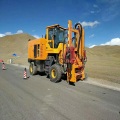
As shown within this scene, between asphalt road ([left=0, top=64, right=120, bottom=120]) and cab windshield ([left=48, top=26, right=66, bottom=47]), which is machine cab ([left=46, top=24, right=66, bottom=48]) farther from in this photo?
asphalt road ([left=0, top=64, right=120, bottom=120])

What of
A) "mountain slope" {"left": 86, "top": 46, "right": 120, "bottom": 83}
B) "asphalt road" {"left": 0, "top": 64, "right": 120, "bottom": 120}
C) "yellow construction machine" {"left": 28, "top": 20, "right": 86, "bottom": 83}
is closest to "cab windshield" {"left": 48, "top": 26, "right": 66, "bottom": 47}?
"yellow construction machine" {"left": 28, "top": 20, "right": 86, "bottom": 83}

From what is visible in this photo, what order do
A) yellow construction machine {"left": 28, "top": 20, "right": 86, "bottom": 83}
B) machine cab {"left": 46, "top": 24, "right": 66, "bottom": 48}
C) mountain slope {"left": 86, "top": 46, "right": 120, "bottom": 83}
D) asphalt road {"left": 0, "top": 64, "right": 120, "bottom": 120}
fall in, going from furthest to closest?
mountain slope {"left": 86, "top": 46, "right": 120, "bottom": 83}, machine cab {"left": 46, "top": 24, "right": 66, "bottom": 48}, yellow construction machine {"left": 28, "top": 20, "right": 86, "bottom": 83}, asphalt road {"left": 0, "top": 64, "right": 120, "bottom": 120}

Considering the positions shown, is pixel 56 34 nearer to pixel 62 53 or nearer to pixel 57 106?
pixel 62 53

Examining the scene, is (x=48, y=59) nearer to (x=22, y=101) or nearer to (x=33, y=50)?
(x=33, y=50)

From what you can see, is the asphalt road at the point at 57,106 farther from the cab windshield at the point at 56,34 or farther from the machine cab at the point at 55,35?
the cab windshield at the point at 56,34

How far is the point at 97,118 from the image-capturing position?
5473mm

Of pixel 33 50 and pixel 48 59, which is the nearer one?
pixel 48 59

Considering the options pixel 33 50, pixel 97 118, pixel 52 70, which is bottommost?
pixel 97 118

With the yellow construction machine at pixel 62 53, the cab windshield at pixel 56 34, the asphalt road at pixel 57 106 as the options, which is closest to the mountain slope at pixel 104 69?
the yellow construction machine at pixel 62 53

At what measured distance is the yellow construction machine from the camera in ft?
37.0

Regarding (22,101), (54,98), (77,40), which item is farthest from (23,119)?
(77,40)

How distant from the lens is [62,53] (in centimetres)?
1228

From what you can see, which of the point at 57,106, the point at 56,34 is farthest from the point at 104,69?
the point at 57,106

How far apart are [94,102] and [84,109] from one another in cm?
106
